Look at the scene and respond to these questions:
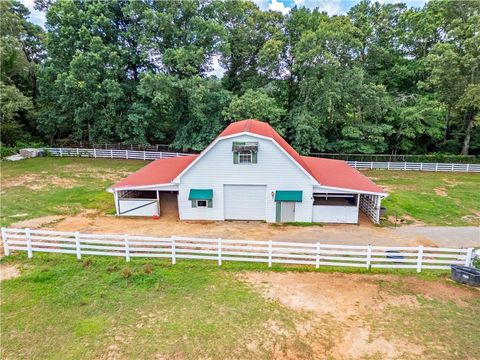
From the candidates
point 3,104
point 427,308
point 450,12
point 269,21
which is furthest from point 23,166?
point 450,12

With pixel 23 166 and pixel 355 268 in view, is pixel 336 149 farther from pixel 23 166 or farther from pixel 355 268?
pixel 23 166

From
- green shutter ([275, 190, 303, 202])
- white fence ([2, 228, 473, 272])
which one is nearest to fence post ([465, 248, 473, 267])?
white fence ([2, 228, 473, 272])

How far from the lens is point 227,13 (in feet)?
100

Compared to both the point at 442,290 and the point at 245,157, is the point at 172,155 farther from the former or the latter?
the point at 442,290

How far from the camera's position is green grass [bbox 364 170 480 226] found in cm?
1727

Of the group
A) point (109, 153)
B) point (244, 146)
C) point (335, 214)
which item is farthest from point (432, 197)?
point (109, 153)

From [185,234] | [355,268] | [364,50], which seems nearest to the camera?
[355,268]

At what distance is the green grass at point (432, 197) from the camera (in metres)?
17.3

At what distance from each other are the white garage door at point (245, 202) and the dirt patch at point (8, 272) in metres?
9.27

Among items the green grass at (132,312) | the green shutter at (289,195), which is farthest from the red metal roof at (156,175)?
the green grass at (132,312)

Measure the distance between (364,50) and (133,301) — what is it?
34208 millimetres

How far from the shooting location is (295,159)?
15.9 meters

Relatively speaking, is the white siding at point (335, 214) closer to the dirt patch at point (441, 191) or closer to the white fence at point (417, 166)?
the dirt patch at point (441, 191)

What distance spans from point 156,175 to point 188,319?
36.5ft
